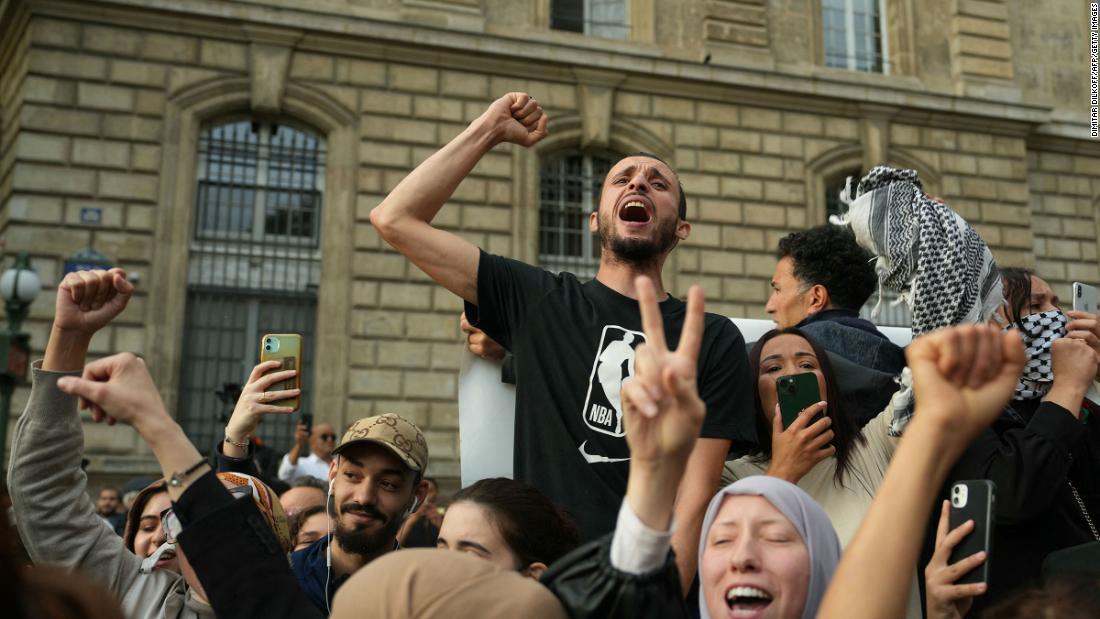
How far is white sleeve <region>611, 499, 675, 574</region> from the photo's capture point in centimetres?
170

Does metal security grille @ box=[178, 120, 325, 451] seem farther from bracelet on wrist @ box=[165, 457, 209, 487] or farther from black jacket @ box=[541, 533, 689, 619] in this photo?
black jacket @ box=[541, 533, 689, 619]

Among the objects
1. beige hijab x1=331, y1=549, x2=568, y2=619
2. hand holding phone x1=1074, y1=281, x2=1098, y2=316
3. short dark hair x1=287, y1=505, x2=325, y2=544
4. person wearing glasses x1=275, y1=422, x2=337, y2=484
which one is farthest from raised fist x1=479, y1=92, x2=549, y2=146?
person wearing glasses x1=275, y1=422, x2=337, y2=484

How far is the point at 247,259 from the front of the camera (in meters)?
14.5

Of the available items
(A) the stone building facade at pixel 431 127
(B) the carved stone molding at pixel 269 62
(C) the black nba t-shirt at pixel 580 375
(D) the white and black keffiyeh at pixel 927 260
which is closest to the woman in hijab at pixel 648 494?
(C) the black nba t-shirt at pixel 580 375

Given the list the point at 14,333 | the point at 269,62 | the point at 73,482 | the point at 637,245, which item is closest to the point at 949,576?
the point at 637,245

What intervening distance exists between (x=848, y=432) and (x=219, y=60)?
1300 cm

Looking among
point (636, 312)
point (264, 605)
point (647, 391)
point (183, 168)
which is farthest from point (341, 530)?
point (183, 168)

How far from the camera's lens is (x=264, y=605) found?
6.71 ft

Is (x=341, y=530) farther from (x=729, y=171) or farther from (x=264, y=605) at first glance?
(x=729, y=171)

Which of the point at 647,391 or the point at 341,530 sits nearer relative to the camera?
the point at 647,391

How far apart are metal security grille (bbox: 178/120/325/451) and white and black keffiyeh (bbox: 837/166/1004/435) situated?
11226 mm

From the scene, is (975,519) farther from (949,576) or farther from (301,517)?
(301,517)

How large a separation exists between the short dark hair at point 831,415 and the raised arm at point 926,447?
1.41 meters

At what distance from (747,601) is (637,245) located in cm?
144
